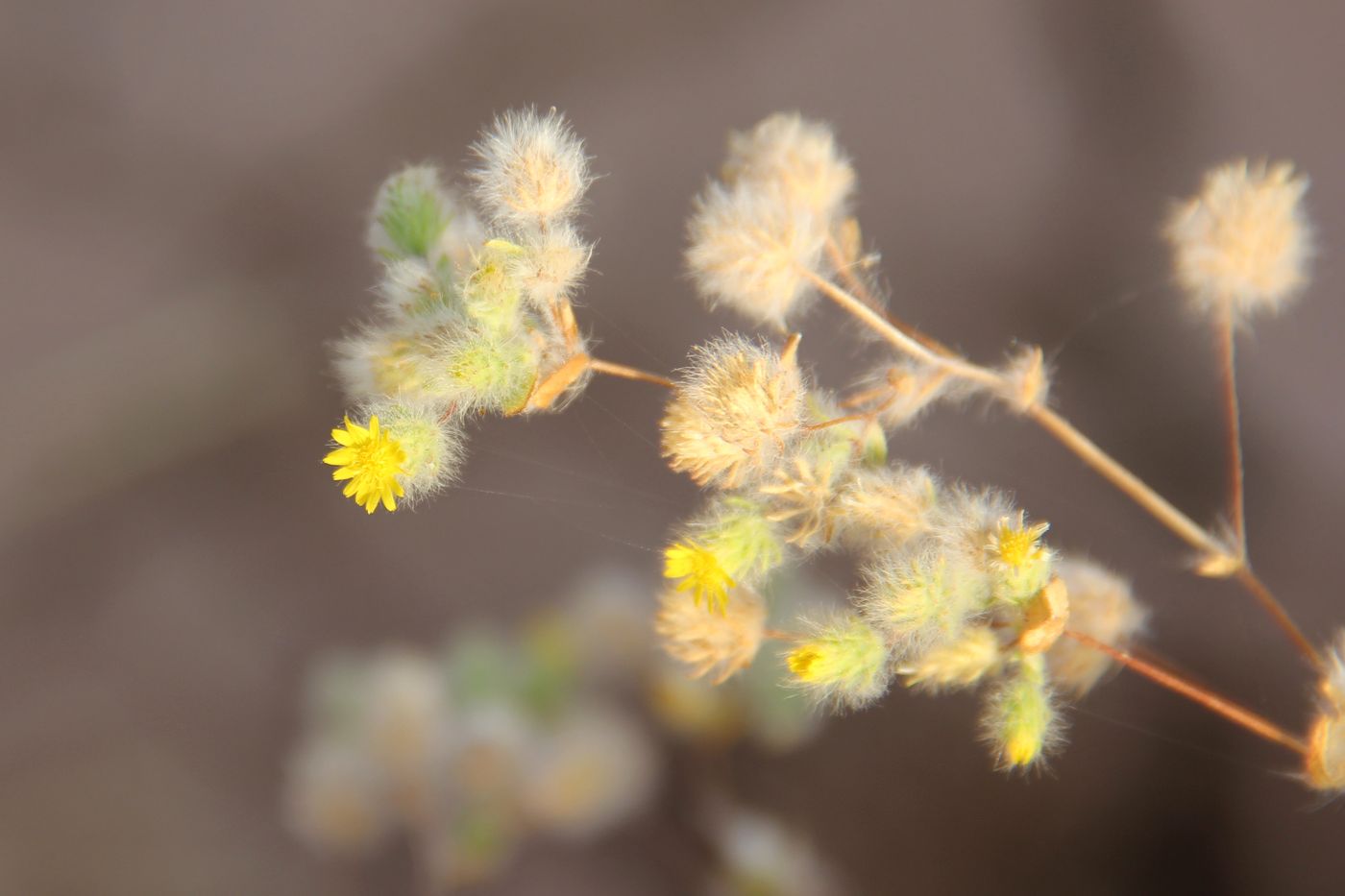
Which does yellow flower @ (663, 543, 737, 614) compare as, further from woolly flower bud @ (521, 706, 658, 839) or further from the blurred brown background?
woolly flower bud @ (521, 706, 658, 839)

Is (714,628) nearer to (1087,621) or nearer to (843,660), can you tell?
(843,660)

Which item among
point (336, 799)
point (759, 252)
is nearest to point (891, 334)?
point (759, 252)

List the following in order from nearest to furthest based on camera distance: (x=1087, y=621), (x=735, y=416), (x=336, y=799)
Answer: (x=735, y=416)
(x=1087, y=621)
(x=336, y=799)

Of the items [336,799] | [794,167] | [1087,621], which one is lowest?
[336,799]

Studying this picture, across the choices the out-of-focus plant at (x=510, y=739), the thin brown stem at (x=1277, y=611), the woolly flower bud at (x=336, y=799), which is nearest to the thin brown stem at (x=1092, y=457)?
the thin brown stem at (x=1277, y=611)

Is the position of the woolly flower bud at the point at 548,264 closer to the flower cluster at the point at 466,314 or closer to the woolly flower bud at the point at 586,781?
the flower cluster at the point at 466,314

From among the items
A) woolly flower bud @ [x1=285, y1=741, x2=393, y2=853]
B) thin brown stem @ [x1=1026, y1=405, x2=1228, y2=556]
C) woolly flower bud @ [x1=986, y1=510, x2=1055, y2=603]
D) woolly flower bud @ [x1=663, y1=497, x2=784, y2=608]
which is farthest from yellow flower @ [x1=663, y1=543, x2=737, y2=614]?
woolly flower bud @ [x1=285, y1=741, x2=393, y2=853]
